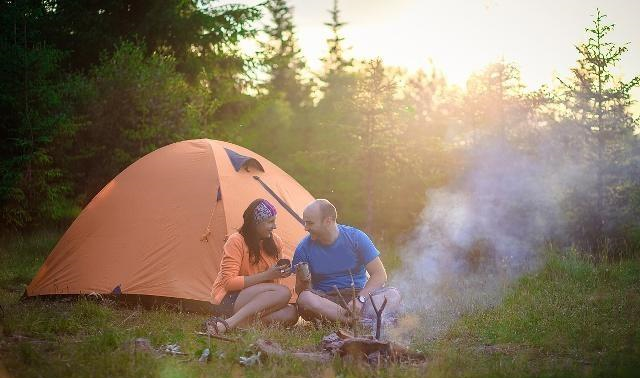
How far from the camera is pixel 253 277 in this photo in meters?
6.50

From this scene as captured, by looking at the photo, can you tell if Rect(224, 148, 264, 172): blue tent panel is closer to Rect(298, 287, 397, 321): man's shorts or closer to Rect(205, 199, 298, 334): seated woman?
Rect(205, 199, 298, 334): seated woman

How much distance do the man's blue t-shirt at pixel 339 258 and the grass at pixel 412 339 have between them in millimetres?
602

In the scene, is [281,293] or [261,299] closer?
[261,299]

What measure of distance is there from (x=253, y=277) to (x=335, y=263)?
2.80ft

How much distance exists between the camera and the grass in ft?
15.3

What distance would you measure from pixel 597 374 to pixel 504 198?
32.8 ft

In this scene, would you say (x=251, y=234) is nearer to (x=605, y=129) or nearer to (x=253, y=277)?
(x=253, y=277)

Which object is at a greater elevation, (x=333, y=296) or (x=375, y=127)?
(x=375, y=127)

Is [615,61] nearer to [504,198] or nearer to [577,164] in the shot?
[577,164]

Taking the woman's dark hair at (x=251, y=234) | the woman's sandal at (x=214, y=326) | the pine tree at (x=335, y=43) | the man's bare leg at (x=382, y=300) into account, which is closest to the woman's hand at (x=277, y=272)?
the woman's dark hair at (x=251, y=234)

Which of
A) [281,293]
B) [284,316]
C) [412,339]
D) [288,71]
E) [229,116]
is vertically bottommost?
[412,339]

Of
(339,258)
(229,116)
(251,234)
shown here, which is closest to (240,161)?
(251,234)

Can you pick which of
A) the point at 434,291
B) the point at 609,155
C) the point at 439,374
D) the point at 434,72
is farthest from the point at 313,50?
the point at 439,374

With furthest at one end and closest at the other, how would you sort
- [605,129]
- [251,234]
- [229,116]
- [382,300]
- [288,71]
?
[288,71] → [229,116] → [605,129] → [251,234] → [382,300]
